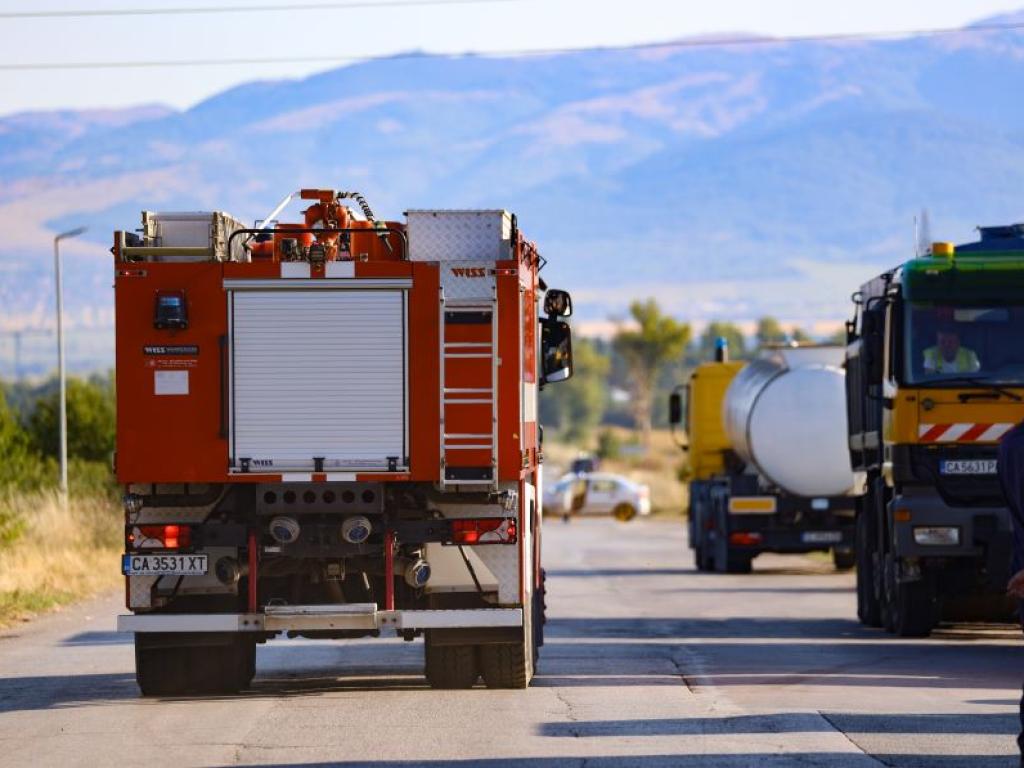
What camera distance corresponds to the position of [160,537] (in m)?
15.2

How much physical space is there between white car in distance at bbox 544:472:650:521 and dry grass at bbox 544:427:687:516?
1980mm

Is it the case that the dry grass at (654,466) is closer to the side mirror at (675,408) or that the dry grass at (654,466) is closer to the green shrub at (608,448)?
the green shrub at (608,448)

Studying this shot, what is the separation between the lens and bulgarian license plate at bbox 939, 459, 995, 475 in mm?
19938

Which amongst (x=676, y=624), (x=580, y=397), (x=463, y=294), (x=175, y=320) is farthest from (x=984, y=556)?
(x=580, y=397)

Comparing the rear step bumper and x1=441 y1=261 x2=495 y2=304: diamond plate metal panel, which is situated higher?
x1=441 y1=261 x2=495 y2=304: diamond plate metal panel

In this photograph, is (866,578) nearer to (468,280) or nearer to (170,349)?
(468,280)

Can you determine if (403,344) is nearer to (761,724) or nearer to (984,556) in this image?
(761,724)

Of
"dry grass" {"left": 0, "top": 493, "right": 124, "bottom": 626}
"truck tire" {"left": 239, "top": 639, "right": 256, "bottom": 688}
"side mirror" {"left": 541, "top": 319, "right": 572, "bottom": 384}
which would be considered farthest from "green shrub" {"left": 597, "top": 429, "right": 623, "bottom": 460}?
"truck tire" {"left": 239, "top": 639, "right": 256, "bottom": 688}

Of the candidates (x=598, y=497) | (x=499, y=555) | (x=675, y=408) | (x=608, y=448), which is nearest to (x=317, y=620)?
(x=499, y=555)

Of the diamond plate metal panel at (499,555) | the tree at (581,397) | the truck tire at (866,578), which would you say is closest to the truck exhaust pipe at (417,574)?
the diamond plate metal panel at (499,555)

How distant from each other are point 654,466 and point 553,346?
93.8 m

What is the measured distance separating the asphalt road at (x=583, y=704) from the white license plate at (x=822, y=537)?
8.50 metres

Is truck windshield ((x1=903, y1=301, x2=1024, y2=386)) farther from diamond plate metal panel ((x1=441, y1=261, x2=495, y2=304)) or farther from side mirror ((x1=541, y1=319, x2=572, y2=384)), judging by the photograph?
diamond plate metal panel ((x1=441, y1=261, x2=495, y2=304))

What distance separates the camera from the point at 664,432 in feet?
547
